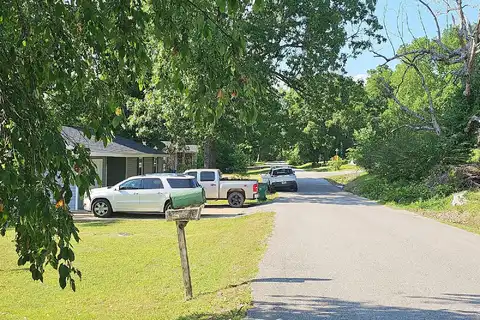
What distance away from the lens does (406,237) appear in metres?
12.8

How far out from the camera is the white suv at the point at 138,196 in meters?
19.3

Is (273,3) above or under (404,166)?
above

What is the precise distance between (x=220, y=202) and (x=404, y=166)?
382 inches

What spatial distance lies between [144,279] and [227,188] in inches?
533

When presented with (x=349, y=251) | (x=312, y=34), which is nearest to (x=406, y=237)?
(x=349, y=251)

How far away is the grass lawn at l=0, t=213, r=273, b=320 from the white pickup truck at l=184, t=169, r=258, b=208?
7.57 metres

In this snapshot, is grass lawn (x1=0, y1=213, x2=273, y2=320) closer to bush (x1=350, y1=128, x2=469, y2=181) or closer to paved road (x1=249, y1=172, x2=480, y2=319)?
paved road (x1=249, y1=172, x2=480, y2=319)

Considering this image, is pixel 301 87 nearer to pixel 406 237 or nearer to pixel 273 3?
pixel 273 3

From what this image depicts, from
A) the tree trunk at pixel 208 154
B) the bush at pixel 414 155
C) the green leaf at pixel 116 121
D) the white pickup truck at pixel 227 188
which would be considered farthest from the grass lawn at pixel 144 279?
the tree trunk at pixel 208 154

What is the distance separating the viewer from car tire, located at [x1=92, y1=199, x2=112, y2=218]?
19.3m

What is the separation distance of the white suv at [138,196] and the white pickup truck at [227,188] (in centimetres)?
350

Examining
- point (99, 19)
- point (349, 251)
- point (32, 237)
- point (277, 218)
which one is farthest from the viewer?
point (277, 218)

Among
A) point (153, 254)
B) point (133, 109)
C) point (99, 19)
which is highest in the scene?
point (133, 109)

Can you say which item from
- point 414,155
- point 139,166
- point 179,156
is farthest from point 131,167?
point 414,155
